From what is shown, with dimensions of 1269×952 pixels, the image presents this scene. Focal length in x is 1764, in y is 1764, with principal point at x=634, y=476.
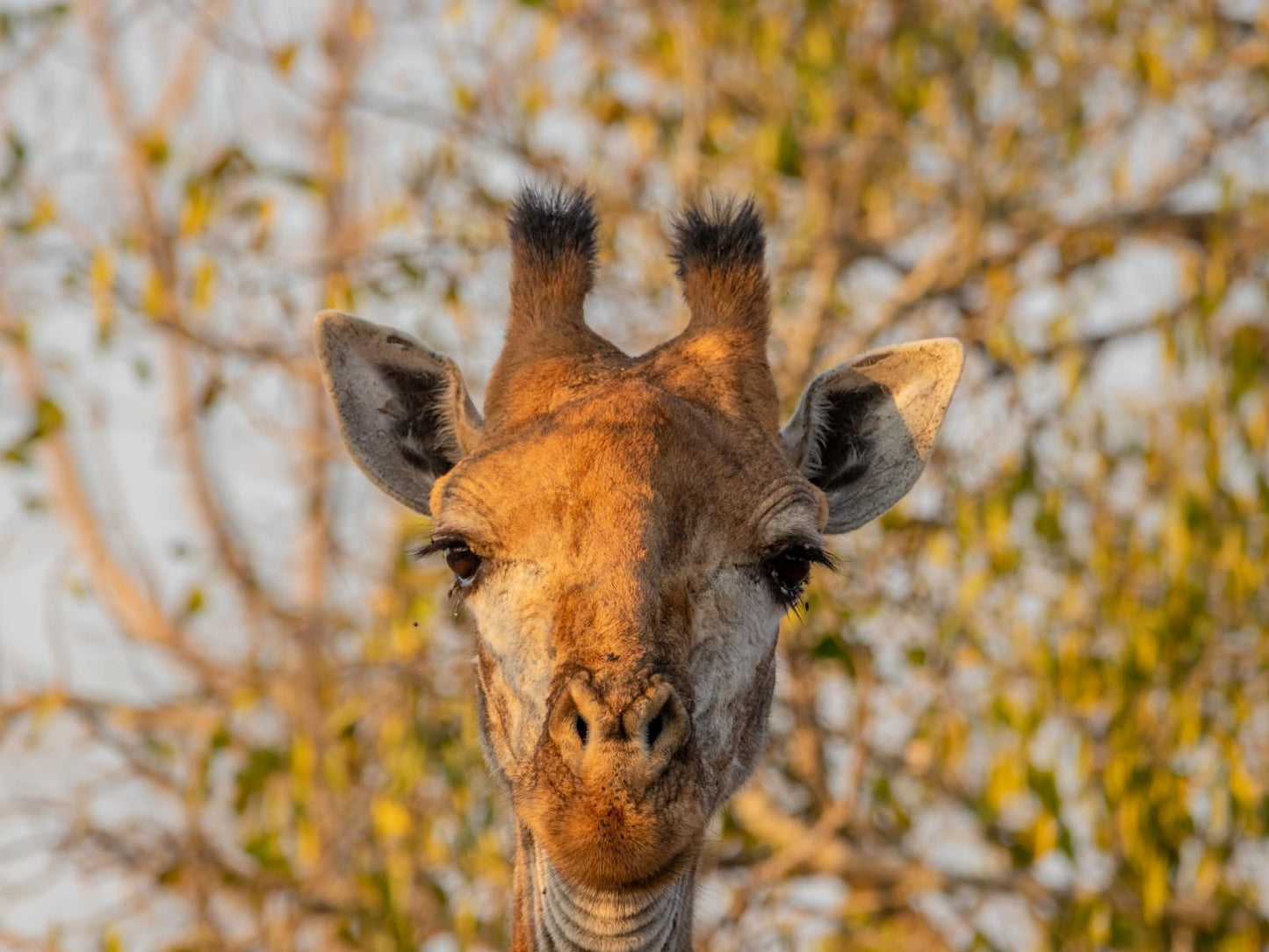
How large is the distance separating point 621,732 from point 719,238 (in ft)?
9.26

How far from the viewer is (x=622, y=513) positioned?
5246 millimetres

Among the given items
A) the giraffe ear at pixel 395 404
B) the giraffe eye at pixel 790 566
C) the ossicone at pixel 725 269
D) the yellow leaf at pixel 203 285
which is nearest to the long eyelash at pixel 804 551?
the giraffe eye at pixel 790 566

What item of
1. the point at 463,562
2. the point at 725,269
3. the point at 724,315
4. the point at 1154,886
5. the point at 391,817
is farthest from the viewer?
the point at 391,817

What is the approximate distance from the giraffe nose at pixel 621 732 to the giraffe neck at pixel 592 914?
435mm

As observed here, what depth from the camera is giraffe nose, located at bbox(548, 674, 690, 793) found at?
461 cm

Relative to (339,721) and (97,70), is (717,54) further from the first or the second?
(97,70)

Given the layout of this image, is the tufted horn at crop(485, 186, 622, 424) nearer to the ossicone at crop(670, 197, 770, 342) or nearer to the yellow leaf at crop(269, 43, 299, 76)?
the ossicone at crop(670, 197, 770, 342)

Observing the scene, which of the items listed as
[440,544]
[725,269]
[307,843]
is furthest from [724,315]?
[307,843]

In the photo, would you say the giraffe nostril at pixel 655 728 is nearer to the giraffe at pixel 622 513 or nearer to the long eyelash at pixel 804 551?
the giraffe at pixel 622 513

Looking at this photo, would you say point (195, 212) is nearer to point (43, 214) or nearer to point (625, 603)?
point (43, 214)

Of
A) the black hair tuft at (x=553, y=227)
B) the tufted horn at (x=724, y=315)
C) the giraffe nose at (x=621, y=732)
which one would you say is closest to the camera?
the giraffe nose at (x=621, y=732)

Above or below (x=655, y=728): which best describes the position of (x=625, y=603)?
above

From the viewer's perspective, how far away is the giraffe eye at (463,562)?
18.6 ft

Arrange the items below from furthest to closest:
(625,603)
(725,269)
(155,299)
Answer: (155,299) → (725,269) → (625,603)
